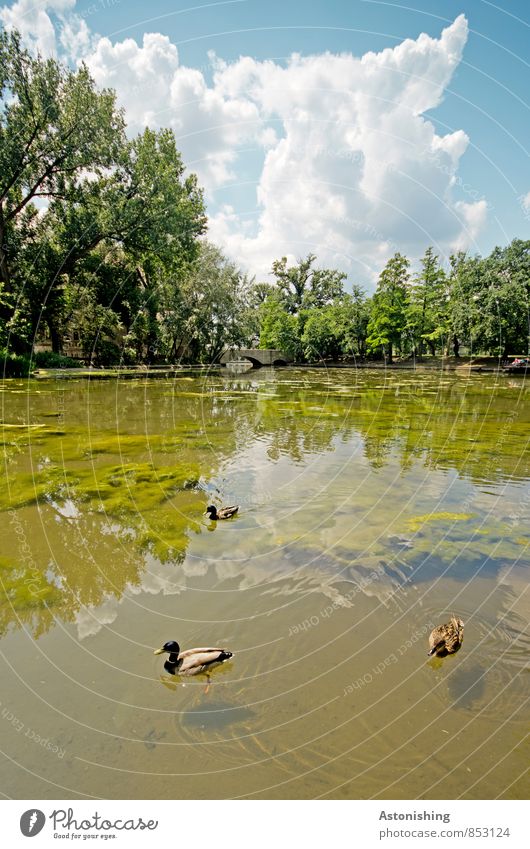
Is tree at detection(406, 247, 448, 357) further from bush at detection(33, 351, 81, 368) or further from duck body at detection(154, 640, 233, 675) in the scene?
duck body at detection(154, 640, 233, 675)

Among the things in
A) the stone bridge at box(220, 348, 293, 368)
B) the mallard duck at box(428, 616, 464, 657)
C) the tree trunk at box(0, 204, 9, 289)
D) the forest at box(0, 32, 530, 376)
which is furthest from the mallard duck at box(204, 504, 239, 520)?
the stone bridge at box(220, 348, 293, 368)

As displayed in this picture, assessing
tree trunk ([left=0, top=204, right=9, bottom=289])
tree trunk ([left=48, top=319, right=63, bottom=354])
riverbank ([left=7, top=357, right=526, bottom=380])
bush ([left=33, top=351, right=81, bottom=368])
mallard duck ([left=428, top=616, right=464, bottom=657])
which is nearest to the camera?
mallard duck ([left=428, top=616, right=464, bottom=657])

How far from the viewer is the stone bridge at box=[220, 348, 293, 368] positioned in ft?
227

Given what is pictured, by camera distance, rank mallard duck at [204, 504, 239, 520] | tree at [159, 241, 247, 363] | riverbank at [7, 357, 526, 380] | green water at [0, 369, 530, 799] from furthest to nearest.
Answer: tree at [159, 241, 247, 363], riverbank at [7, 357, 526, 380], mallard duck at [204, 504, 239, 520], green water at [0, 369, 530, 799]

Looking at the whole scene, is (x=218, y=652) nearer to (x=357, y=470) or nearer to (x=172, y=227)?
(x=357, y=470)

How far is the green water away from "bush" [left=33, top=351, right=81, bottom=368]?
32.6 metres

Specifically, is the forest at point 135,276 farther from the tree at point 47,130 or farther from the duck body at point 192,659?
the duck body at point 192,659

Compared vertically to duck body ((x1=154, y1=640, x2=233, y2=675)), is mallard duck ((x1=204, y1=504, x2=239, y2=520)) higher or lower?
higher

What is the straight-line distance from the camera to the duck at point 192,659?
13.0 ft

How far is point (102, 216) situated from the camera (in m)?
33.3

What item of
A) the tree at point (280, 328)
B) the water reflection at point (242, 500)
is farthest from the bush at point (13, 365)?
the tree at point (280, 328)

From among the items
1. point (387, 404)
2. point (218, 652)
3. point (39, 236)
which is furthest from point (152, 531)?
point (39, 236)

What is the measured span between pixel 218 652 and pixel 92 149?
39.7 m

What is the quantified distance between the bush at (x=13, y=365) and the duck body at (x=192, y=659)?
3220cm
